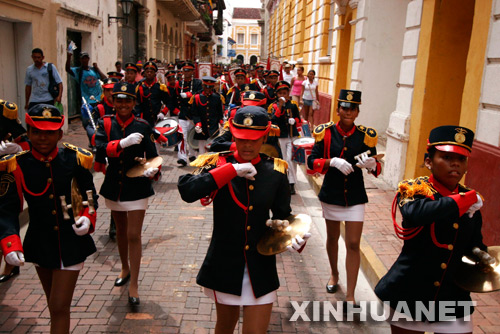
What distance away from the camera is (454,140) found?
9.41ft

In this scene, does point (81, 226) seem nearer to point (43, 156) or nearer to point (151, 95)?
point (43, 156)

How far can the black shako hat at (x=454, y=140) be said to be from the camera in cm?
285

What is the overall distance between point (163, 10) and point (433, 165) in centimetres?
2797

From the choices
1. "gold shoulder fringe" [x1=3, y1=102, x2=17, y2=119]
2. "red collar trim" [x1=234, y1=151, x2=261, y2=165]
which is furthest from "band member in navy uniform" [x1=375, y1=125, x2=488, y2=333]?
"gold shoulder fringe" [x1=3, y1=102, x2=17, y2=119]

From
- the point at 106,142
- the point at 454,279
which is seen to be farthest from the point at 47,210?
the point at 454,279

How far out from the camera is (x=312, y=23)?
2006 centimetres

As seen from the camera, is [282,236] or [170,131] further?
[170,131]

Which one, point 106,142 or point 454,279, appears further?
point 106,142

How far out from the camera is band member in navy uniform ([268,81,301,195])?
839 centimetres

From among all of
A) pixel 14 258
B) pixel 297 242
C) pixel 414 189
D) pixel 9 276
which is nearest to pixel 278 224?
pixel 297 242

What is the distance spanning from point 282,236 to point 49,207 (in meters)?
1.75

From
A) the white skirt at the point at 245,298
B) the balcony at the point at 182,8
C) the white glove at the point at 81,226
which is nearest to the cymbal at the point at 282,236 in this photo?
the white skirt at the point at 245,298

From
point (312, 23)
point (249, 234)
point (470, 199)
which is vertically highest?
point (312, 23)

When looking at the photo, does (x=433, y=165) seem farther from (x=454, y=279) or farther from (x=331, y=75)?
(x=331, y=75)
